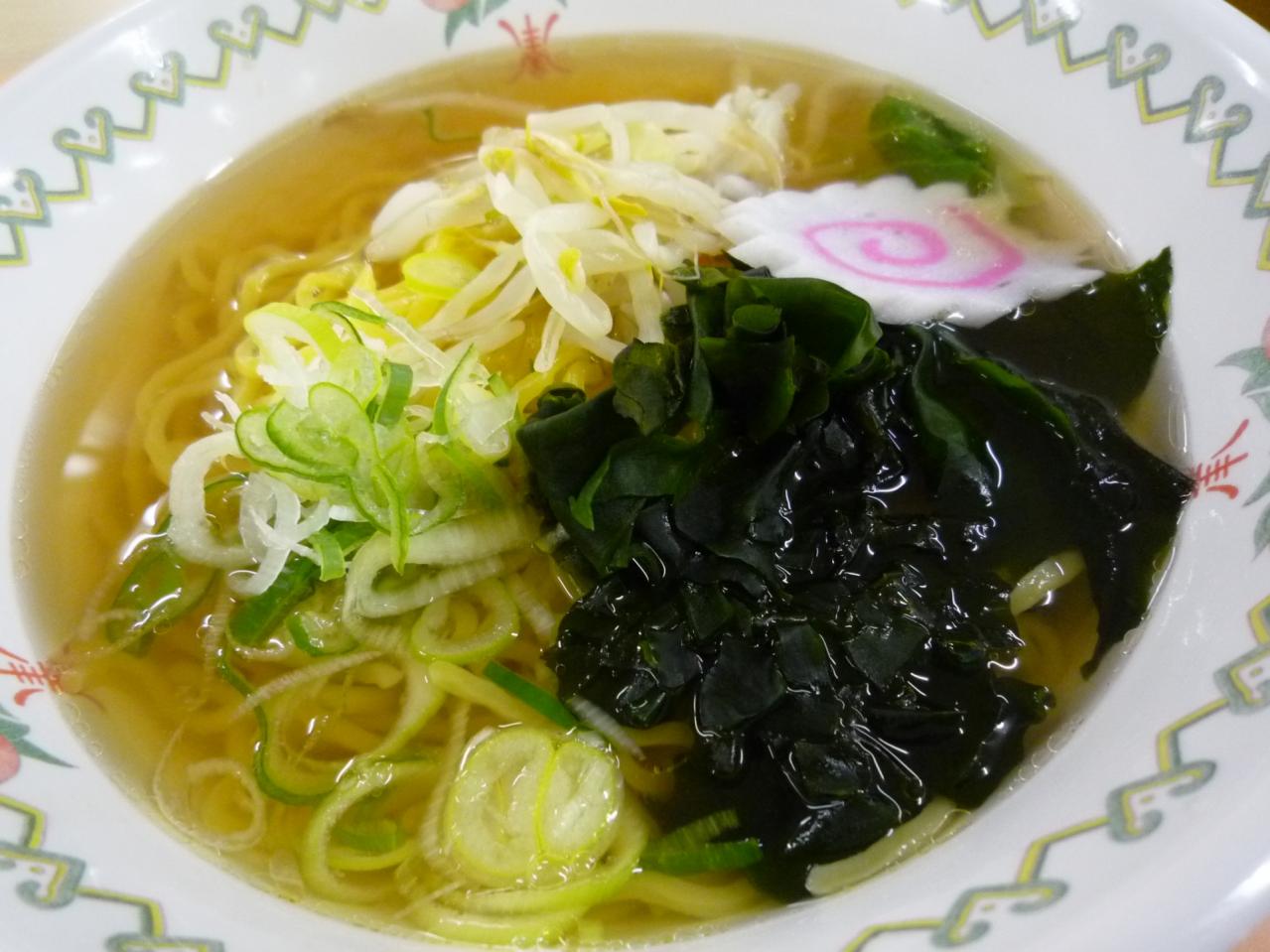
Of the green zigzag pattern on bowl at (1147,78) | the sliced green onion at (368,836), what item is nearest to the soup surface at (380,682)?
the sliced green onion at (368,836)

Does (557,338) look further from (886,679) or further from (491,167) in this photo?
(886,679)

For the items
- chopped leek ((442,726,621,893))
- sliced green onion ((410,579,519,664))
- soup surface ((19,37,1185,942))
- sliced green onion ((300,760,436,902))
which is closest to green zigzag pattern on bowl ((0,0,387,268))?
soup surface ((19,37,1185,942))

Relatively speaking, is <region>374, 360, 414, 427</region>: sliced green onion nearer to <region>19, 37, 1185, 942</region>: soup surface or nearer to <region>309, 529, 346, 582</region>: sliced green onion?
<region>19, 37, 1185, 942</region>: soup surface

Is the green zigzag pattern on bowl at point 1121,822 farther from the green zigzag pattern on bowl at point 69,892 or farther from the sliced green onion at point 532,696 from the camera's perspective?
the green zigzag pattern on bowl at point 69,892

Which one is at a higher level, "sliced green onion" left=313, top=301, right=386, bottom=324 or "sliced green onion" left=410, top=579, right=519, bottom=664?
"sliced green onion" left=313, top=301, right=386, bottom=324

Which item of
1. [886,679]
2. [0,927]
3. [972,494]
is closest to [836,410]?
[972,494]

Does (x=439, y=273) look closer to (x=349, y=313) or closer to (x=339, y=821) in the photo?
(x=349, y=313)

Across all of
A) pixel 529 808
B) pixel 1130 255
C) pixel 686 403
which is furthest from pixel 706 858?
pixel 1130 255
